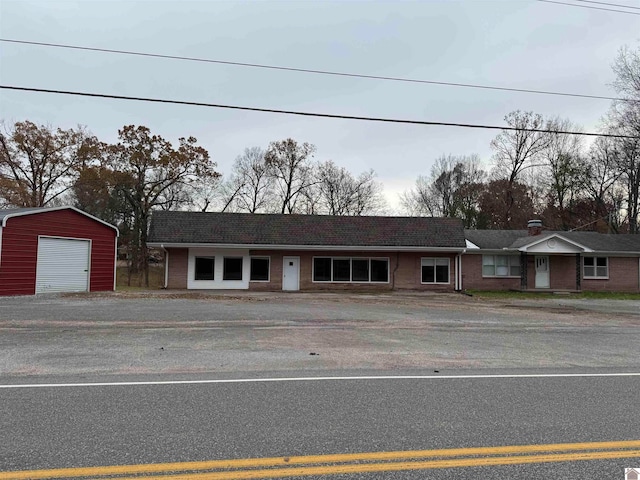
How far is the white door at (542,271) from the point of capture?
29.3 meters

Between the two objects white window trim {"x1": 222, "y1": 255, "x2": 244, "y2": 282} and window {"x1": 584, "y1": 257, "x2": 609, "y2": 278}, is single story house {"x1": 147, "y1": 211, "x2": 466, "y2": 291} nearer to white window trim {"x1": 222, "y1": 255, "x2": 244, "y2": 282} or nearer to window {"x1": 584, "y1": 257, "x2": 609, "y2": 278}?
white window trim {"x1": 222, "y1": 255, "x2": 244, "y2": 282}

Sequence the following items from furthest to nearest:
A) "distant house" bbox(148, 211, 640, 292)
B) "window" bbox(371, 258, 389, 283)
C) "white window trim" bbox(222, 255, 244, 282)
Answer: "window" bbox(371, 258, 389, 283) → "white window trim" bbox(222, 255, 244, 282) → "distant house" bbox(148, 211, 640, 292)

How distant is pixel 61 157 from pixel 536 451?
46.5 metres

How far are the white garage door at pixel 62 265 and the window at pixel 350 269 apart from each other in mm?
12517

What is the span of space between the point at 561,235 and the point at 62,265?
29.0m

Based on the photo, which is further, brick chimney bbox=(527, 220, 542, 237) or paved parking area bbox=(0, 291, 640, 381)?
brick chimney bbox=(527, 220, 542, 237)

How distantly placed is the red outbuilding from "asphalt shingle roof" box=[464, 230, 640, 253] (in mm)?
22263

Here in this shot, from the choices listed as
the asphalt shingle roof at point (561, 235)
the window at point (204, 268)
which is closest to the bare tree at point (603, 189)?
the asphalt shingle roof at point (561, 235)

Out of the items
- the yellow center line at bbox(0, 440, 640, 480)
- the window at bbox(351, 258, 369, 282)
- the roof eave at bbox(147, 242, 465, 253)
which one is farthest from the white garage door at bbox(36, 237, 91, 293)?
the yellow center line at bbox(0, 440, 640, 480)

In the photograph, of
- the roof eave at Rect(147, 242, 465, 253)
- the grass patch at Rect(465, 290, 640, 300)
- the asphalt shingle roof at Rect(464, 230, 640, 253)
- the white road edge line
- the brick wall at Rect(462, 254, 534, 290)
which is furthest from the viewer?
the asphalt shingle roof at Rect(464, 230, 640, 253)

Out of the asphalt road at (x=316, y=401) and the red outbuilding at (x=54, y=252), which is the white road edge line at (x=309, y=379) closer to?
the asphalt road at (x=316, y=401)

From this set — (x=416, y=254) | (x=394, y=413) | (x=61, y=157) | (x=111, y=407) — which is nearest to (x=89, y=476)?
(x=111, y=407)

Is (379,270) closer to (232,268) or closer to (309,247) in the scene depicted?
(309,247)

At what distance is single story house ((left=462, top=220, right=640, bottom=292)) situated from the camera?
92.4 ft
